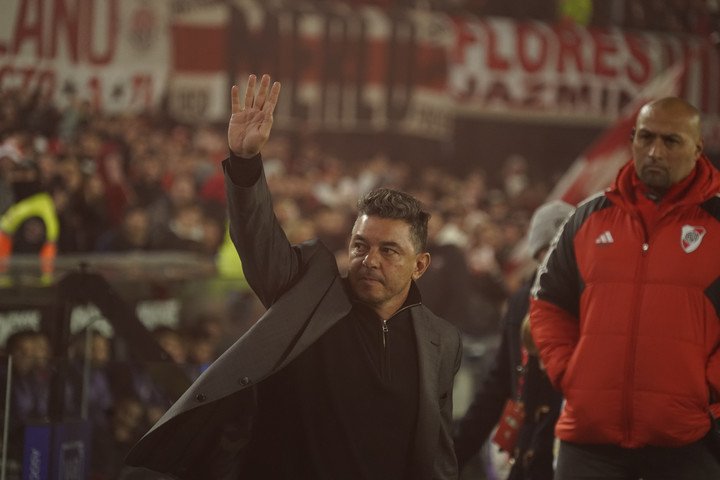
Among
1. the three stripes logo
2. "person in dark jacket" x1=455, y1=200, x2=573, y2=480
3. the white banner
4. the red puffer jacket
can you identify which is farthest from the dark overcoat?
the white banner

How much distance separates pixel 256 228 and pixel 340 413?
1.71 feet

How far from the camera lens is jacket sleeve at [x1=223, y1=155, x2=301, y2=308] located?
329 cm

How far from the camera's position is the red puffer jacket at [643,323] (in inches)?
151

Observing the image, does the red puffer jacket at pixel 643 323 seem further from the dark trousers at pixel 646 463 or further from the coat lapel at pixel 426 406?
the coat lapel at pixel 426 406

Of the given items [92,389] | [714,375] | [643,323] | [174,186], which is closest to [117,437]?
[92,389]

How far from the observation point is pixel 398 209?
3.48 metres

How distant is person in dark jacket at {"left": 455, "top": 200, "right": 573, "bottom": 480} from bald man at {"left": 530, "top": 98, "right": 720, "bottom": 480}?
58cm

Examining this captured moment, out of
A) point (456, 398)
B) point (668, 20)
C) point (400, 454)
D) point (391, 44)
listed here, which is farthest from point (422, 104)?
point (400, 454)

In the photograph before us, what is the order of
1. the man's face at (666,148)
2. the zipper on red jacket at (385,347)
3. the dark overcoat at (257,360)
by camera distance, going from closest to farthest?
the dark overcoat at (257,360) → the zipper on red jacket at (385,347) → the man's face at (666,148)

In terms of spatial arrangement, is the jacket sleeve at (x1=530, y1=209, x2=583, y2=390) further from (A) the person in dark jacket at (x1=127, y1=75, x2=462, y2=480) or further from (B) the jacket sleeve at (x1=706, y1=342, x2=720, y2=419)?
(A) the person in dark jacket at (x1=127, y1=75, x2=462, y2=480)

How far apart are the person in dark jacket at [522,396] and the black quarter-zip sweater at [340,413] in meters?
1.35

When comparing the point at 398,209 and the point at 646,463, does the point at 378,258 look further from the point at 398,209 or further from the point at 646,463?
the point at 646,463

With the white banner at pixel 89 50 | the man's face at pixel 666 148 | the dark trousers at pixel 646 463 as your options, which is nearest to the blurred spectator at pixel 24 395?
the dark trousers at pixel 646 463

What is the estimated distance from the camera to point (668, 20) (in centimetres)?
1903
